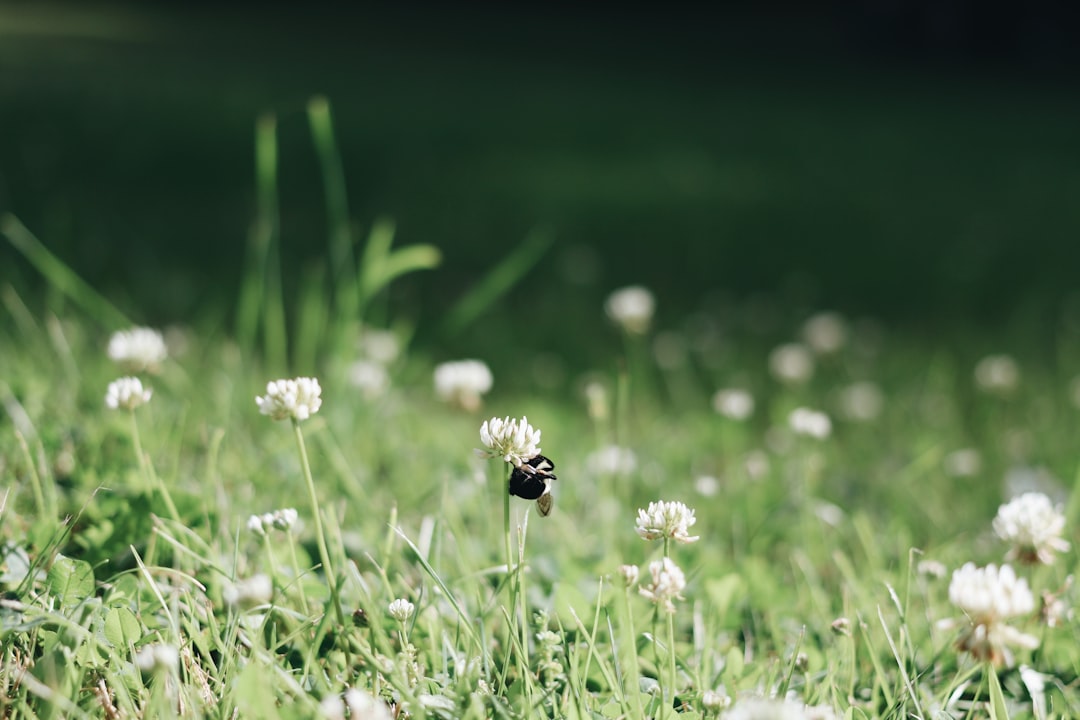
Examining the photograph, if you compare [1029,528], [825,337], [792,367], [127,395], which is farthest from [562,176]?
[1029,528]

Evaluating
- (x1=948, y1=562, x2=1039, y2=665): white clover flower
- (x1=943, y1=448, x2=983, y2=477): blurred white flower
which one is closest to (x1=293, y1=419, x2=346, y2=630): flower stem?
(x1=948, y1=562, x2=1039, y2=665): white clover flower

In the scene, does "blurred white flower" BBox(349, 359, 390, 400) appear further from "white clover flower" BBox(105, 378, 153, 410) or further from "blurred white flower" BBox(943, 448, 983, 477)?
"blurred white flower" BBox(943, 448, 983, 477)

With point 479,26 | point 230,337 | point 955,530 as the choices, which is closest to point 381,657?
point 955,530

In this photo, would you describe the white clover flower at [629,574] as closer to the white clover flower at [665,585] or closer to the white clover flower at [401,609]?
the white clover flower at [665,585]

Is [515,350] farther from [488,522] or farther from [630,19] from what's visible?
[630,19]

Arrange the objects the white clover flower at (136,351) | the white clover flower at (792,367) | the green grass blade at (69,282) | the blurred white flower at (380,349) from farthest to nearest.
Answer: the white clover flower at (792,367), the blurred white flower at (380,349), the green grass blade at (69,282), the white clover flower at (136,351)

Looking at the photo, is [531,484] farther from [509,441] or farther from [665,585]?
[665,585]

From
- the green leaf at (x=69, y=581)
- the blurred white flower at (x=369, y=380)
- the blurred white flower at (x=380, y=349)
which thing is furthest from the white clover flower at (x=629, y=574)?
the blurred white flower at (x=380, y=349)

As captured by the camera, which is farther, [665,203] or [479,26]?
[479,26]
